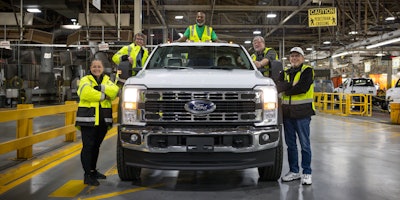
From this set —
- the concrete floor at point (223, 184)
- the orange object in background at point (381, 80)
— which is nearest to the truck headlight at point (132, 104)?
the concrete floor at point (223, 184)

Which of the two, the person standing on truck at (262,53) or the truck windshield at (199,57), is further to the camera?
the person standing on truck at (262,53)

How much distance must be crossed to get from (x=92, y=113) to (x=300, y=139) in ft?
8.72

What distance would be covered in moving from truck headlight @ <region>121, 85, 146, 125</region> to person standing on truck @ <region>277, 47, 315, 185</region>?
6.29ft

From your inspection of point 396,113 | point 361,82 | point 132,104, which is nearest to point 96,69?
point 132,104

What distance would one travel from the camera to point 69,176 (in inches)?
214

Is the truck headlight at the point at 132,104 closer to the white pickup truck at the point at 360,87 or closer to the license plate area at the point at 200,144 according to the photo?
Result: the license plate area at the point at 200,144

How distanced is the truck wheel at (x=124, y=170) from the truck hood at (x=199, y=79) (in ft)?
2.83

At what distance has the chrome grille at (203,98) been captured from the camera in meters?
4.33

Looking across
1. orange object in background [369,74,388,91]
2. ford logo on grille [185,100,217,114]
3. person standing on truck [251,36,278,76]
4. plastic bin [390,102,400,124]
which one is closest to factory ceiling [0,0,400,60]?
plastic bin [390,102,400,124]

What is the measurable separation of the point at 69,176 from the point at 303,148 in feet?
10.4

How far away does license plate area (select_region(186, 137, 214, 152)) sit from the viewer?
4.25 meters

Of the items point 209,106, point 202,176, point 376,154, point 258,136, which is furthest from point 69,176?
point 376,154

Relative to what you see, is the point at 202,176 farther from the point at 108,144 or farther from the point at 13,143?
the point at 108,144

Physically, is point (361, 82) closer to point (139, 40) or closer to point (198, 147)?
point (139, 40)
